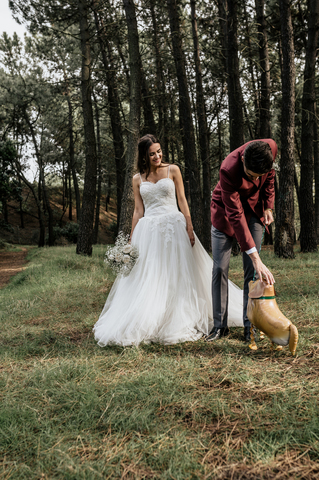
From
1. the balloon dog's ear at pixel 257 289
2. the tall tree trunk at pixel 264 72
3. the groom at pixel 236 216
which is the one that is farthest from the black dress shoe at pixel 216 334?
the tall tree trunk at pixel 264 72

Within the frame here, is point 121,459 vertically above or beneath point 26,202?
beneath

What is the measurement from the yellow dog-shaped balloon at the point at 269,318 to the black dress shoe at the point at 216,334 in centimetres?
77

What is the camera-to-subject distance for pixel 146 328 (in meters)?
3.98

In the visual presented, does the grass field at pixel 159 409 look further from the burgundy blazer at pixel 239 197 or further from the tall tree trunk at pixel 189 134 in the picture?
the tall tree trunk at pixel 189 134

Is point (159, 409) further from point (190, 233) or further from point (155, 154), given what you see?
point (155, 154)

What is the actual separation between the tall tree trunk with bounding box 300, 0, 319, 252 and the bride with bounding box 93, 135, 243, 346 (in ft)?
22.2

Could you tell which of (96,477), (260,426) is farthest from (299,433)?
(96,477)

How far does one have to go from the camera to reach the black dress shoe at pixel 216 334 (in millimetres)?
3984

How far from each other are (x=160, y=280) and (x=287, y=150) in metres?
6.99

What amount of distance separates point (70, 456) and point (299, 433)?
1.32m

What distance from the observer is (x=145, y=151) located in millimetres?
4723

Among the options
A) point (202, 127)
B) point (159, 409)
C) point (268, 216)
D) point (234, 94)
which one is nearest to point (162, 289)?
point (268, 216)

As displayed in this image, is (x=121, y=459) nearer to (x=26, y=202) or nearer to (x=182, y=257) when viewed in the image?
(x=182, y=257)

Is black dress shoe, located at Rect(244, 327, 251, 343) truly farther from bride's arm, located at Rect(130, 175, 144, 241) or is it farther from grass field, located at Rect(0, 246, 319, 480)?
bride's arm, located at Rect(130, 175, 144, 241)
